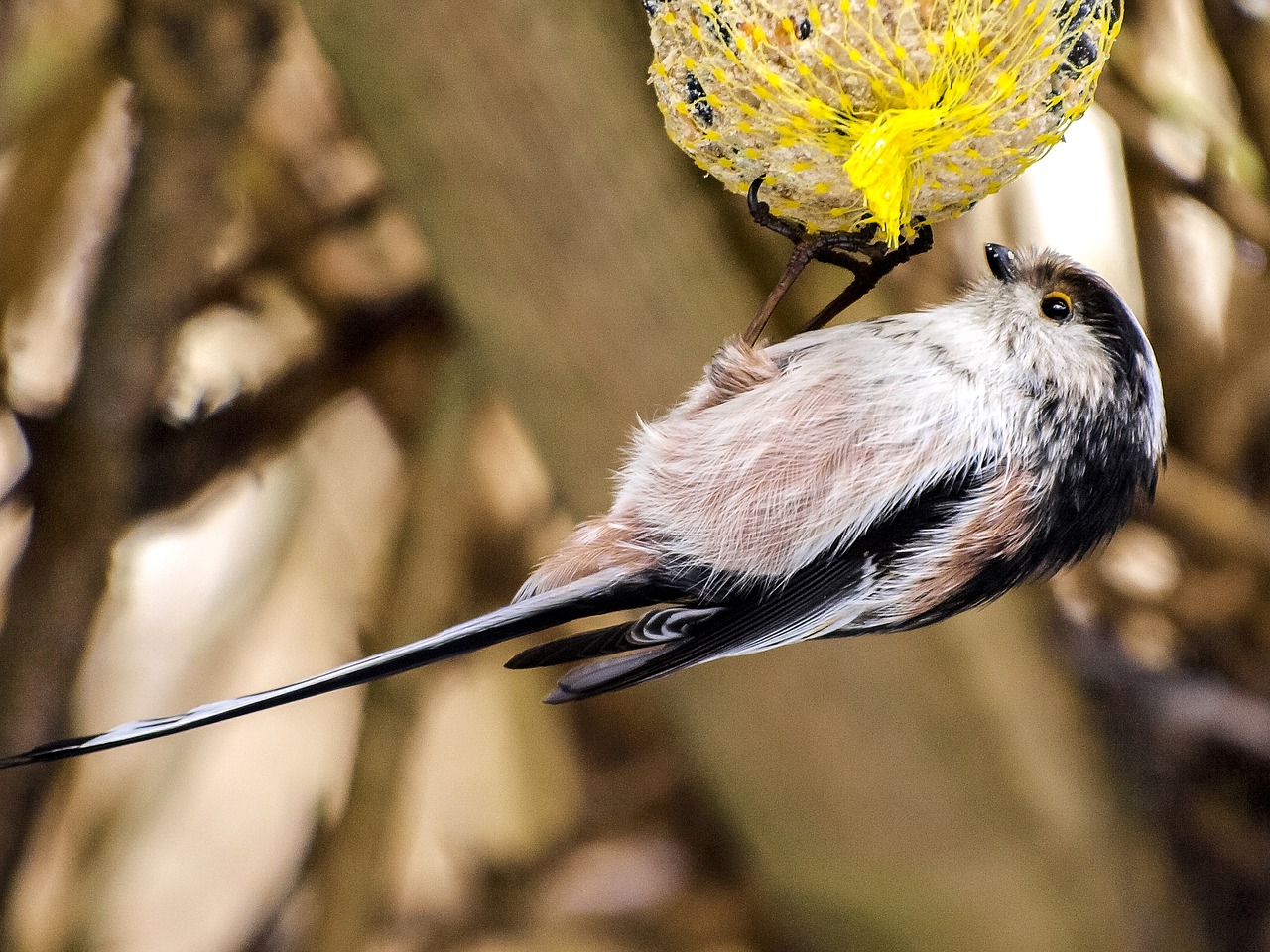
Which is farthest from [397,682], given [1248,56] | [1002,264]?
[1248,56]

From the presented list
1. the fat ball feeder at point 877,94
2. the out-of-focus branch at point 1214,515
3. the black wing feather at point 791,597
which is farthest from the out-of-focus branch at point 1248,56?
the black wing feather at point 791,597

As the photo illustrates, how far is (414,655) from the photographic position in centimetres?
60

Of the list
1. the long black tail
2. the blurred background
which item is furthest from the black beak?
the blurred background

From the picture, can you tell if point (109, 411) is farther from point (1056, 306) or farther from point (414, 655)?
point (1056, 306)

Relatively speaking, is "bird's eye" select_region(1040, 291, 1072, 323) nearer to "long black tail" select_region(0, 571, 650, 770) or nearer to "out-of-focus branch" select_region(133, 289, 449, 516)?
"long black tail" select_region(0, 571, 650, 770)

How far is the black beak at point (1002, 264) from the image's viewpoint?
0.69 m

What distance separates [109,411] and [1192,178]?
4.23ft

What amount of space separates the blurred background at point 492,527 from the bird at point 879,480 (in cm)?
48

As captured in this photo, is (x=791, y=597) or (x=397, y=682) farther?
(x=397, y=682)

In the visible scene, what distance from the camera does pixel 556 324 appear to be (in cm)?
122

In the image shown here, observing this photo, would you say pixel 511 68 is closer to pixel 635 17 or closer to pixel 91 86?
pixel 635 17

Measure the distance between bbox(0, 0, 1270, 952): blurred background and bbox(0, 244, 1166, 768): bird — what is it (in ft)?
1.57

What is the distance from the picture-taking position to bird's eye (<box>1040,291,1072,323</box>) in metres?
0.69

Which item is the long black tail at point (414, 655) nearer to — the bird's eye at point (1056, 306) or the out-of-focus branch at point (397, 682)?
the bird's eye at point (1056, 306)
